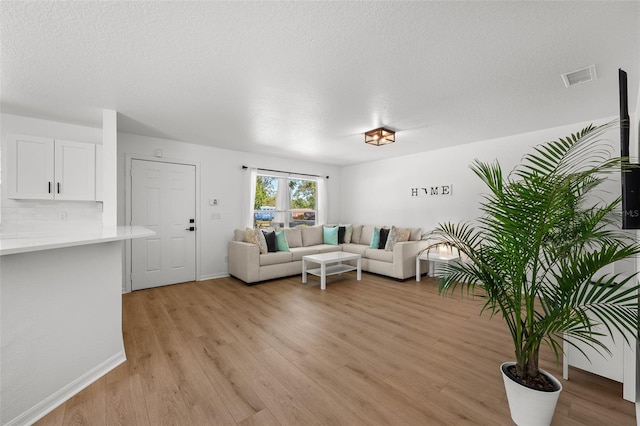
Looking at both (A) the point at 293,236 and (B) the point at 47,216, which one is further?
(A) the point at 293,236

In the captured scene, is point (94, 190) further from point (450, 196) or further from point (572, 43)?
point (450, 196)

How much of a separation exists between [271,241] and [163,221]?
69.1 inches

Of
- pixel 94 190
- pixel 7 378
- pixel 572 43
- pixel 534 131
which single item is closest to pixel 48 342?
pixel 7 378

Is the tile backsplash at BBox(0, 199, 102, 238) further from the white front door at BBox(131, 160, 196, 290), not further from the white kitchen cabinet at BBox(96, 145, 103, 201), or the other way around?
the white front door at BBox(131, 160, 196, 290)

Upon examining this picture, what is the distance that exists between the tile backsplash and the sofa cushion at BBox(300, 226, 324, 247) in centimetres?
336

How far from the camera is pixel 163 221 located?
424 centimetres

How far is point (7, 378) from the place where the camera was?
144cm

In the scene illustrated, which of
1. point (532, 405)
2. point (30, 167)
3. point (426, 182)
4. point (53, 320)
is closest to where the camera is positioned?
point (532, 405)

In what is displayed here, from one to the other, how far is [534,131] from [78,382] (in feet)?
18.4

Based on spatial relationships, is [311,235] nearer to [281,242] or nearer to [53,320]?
[281,242]

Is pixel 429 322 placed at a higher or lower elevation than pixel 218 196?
lower

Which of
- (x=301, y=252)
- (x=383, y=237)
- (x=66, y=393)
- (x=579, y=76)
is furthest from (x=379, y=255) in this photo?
(x=66, y=393)

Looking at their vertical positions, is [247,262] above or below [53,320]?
below

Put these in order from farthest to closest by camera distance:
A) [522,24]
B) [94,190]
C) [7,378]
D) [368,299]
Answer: [368,299] < [94,190] < [522,24] < [7,378]
